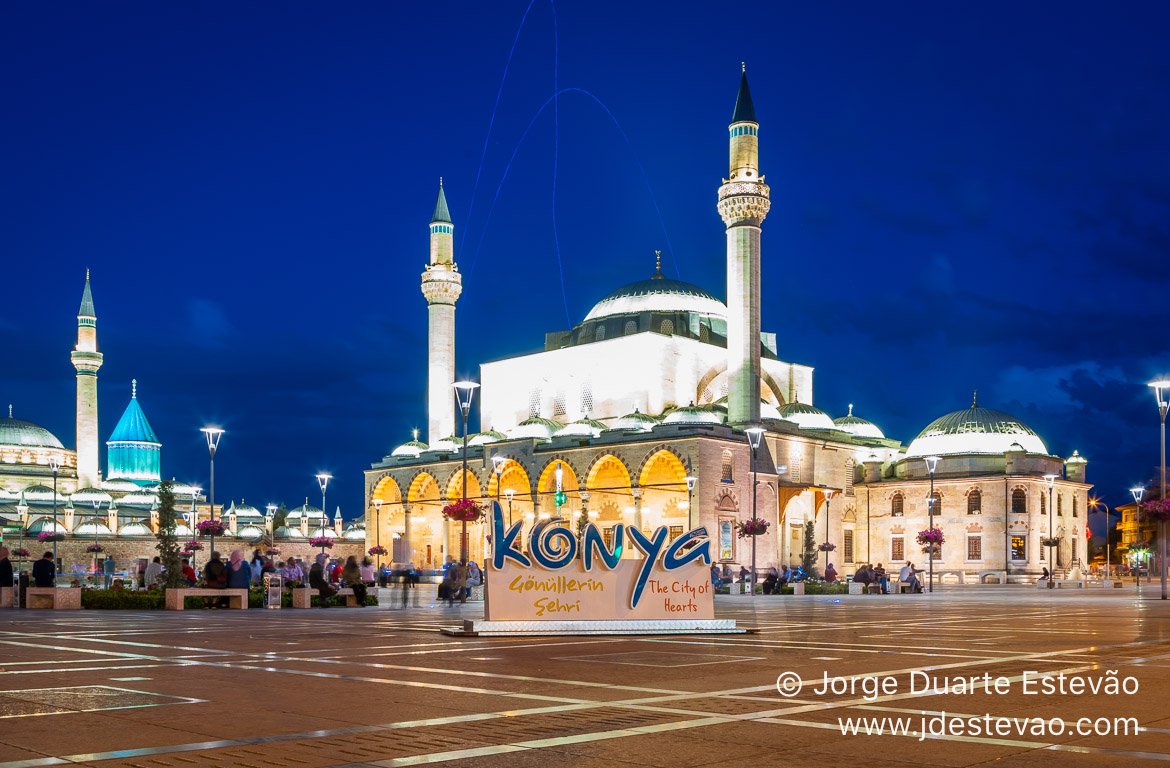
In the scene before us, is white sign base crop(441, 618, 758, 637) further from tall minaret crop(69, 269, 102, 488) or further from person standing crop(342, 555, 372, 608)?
tall minaret crop(69, 269, 102, 488)

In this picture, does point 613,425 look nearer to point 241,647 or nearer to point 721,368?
point 721,368

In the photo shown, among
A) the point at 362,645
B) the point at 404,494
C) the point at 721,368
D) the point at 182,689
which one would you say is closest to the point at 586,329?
the point at 721,368

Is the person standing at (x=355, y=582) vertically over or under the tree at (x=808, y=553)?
over

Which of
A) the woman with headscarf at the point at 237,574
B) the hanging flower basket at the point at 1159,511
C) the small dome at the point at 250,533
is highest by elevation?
the hanging flower basket at the point at 1159,511

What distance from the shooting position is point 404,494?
242 feet

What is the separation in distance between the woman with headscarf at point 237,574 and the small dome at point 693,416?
3578 centimetres

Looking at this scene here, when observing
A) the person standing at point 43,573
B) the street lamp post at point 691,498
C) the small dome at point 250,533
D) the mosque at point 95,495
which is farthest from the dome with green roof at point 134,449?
the person standing at point 43,573

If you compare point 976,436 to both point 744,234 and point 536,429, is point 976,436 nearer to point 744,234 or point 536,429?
point 744,234

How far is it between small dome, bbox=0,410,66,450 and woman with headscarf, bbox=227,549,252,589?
78579 mm

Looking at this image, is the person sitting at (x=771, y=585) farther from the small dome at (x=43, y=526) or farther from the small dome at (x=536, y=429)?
the small dome at (x=43, y=526)

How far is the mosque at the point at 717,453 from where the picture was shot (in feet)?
194

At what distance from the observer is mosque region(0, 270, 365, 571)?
266ft

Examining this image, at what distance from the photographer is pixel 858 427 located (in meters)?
76.0

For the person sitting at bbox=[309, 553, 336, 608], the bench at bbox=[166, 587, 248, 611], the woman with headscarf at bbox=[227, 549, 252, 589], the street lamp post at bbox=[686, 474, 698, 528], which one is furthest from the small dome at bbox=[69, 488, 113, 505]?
the bench at bbox=[166, 587, 248, 611]
